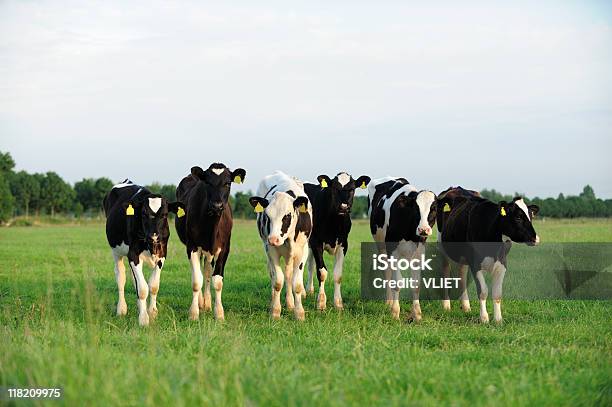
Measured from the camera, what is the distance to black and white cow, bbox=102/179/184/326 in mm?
11734

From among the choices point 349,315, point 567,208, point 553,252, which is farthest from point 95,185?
point 349,315

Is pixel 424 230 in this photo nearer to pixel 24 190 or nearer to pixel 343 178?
pixel 343 178

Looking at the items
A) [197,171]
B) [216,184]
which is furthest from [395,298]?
[197,171]

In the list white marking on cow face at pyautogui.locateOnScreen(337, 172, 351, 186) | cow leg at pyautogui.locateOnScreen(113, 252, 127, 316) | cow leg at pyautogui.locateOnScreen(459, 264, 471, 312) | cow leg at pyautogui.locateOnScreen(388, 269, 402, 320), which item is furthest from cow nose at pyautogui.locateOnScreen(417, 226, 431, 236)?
cow leg at pyautogui.locateOnScreen(113, 252, 127, 316)

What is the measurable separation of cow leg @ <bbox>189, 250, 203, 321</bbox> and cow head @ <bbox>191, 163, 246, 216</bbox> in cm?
100

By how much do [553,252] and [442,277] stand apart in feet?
35.8

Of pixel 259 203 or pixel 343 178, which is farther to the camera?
pixel 343 178

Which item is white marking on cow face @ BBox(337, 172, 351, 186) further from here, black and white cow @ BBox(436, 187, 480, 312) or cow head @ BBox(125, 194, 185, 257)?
cow head @ BBox(125, 194, 185, 257)

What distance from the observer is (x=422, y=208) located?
12789mm

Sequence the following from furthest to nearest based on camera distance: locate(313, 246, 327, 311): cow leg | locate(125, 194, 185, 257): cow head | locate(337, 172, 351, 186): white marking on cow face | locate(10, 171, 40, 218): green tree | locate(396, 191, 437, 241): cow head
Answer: locate(10, 171, 40, 218): green tree
locate(337, 172, 351, 186): white marking on cow face
locate(313, 246, 327, 311): cow leg
locate(396, 191, 437, 241): cow head
locate(125, 194, 185, 257): cow head

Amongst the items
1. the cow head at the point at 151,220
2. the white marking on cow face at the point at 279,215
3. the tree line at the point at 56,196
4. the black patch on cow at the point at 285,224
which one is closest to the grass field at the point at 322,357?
the cow head at the point at 151,220

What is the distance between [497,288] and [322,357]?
5169mm

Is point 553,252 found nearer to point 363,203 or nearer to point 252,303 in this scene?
point 252,303

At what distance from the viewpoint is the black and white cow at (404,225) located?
12719 mm
